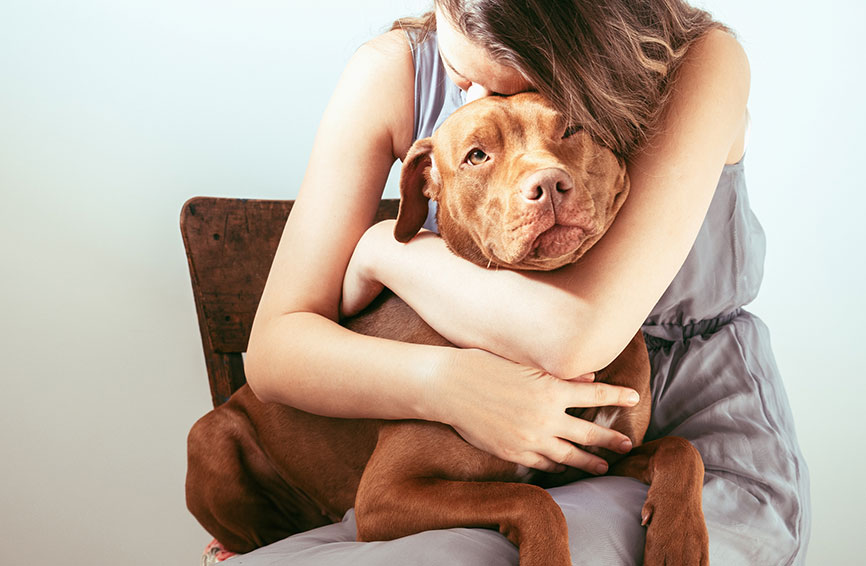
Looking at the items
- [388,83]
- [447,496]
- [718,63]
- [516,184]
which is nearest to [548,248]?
[516,184]

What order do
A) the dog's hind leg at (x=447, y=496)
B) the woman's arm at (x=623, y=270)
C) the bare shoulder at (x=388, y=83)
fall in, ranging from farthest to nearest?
the bare shoulder at (x=388, y=83) < the woman's arm at (x=623, y=270) < the dog's hind leg at (x=447, y=496)

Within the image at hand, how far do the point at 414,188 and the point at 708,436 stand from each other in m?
0.85

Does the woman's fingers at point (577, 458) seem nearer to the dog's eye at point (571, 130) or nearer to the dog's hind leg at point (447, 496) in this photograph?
the dog's hind leg at point (447, 496)

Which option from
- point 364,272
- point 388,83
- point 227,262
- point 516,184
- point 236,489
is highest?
point 388,83

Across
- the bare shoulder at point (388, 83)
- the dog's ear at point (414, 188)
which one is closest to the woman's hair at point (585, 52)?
the dog's ear at point (414, 188)

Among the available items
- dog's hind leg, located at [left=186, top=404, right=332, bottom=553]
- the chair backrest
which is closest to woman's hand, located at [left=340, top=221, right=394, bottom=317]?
dog's hind leg, located at [left=186, top=404, right=332, bottom=553]

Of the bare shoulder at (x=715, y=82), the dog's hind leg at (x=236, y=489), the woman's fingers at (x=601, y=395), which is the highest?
the bare shoulder at (x=715, y=82)

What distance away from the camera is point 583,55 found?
1338 millimetres

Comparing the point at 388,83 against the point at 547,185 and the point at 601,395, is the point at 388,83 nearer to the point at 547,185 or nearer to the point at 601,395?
the point at 547,185

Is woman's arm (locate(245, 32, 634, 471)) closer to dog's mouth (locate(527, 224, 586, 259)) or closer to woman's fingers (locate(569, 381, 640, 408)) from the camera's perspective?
woman's fingers (locate(569, 381, 640, 408))

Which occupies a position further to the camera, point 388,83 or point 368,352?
point 388,83

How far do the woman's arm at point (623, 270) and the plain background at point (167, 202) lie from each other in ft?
4.08

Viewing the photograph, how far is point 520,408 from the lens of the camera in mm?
1380

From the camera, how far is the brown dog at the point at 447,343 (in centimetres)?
125
